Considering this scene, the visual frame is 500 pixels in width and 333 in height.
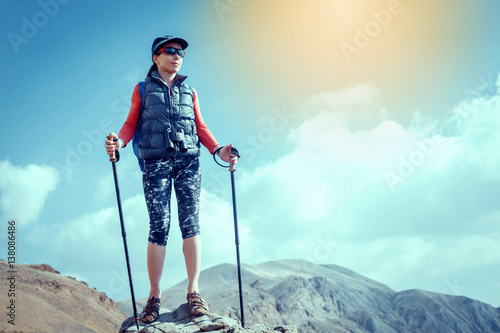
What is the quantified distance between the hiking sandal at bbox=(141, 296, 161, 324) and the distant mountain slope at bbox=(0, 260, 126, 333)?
14871mm

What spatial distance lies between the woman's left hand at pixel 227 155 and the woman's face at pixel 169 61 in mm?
1499

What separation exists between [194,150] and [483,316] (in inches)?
1820

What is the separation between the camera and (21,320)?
21.1 m

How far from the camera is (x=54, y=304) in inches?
976

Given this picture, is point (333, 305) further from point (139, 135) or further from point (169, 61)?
point (169, 61)

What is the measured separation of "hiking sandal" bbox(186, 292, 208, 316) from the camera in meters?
7.53

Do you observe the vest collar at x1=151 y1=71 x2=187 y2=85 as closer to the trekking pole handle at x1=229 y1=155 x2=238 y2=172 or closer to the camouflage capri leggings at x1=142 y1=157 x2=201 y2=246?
the camouflage capri leggings at x1=142 y1=157 x2=201 y2=246

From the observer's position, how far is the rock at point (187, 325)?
23.3ft

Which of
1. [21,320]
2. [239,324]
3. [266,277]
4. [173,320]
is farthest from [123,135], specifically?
[266,277]

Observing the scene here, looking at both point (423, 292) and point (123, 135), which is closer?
point (123, 135)

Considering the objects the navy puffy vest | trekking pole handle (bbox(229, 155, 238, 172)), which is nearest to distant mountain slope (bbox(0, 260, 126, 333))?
the navy puffy vest

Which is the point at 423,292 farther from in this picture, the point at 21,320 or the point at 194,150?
the point at 194,150

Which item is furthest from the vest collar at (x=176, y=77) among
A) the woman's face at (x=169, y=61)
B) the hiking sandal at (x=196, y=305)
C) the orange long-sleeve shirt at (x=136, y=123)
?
the hiking sandal at (x=196, y=305)

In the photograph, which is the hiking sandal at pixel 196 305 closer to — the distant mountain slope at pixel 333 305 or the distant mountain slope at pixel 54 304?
the distant mountain slope at pixel 54 304
